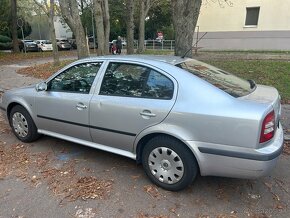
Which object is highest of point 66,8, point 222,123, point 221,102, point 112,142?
point 66,8

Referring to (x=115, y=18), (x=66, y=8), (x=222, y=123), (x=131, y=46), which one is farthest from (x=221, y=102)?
(x=115, y=18)

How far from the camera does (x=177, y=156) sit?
3.10m

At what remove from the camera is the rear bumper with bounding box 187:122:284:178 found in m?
2.73

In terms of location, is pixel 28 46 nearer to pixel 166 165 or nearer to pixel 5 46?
pixel 5 46

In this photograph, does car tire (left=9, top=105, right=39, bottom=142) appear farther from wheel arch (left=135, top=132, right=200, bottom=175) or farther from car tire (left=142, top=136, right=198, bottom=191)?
car tire (left=142, top=136, right=198, bottom=191)

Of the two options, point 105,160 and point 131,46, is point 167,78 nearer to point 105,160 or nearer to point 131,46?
point 105,160

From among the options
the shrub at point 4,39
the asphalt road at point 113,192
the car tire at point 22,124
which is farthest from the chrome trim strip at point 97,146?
the shrub at point 4,39

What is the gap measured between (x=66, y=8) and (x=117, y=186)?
815 centimetres

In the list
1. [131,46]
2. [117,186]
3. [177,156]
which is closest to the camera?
[177,156]

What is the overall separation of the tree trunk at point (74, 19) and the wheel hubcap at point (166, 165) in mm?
7984

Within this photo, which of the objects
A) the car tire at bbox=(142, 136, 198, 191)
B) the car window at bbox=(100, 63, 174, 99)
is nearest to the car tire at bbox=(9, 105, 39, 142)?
the car window at bbox=(100, 63, 174, 99)

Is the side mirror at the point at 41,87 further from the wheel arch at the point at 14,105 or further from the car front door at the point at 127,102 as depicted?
the car front door at the point at 127,102

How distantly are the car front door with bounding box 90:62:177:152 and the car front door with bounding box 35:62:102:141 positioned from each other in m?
0.17

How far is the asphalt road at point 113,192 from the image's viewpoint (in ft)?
9.59
